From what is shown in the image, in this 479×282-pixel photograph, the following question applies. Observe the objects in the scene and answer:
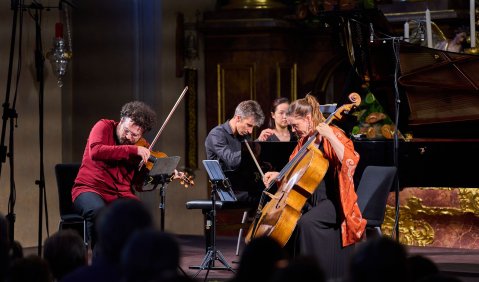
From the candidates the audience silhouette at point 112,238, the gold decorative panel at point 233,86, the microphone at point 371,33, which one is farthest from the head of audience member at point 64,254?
the gold decorative panel at point 233,86

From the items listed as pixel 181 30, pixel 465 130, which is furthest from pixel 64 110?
pixel 465 130

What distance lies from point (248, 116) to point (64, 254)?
4496 mm

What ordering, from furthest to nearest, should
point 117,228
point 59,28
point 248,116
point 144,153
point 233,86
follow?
1. point 233,86
2. point 59,28
3. point 248,116
4. point 144,153
5. point 117,228

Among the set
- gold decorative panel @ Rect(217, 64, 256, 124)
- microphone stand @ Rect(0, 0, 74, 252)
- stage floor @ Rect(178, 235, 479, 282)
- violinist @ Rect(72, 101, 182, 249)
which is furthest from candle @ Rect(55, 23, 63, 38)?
violinist @ Rect(72, 101, 182, 249)

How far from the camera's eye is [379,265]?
3102 millimetres

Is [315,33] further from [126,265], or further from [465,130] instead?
[126,265]

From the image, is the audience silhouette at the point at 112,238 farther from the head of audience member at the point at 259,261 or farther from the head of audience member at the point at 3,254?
the head of audience member at the point at 259,261

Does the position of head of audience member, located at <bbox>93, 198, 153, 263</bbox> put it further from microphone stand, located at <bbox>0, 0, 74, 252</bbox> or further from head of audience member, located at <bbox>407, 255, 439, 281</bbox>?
microphone stand, located at <bbox>0, 0, 74, 252</bbox>

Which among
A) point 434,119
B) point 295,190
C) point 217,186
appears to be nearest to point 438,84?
point 434,119

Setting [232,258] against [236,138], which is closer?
[236,138]

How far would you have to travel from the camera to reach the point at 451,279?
3111mm

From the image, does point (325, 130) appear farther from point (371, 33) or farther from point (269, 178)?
point (371, 33)

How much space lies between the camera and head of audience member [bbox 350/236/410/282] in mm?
3092

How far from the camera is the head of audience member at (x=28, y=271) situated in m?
3.43
